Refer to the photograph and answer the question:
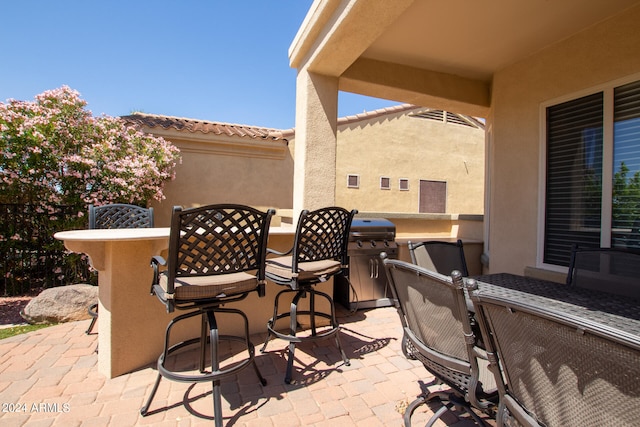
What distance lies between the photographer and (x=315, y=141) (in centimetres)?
353

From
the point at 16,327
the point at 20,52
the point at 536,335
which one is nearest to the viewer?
the point at 536,335

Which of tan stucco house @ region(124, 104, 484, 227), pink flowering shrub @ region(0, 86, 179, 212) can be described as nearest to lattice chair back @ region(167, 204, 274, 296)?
tan stucco house @ region(124, 104, 484, 227)

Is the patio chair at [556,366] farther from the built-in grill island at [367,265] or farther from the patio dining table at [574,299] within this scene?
the built-in grill island at [367,265]

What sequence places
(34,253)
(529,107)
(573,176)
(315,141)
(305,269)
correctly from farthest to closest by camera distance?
(34,253) → (529,107) → (315,141) → (573,176) → (305,269)

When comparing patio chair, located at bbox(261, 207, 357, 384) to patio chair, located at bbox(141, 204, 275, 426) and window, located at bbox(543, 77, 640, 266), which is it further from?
window, located at bbox(543, 77, 640, 266)

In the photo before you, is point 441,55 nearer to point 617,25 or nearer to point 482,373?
point 617,25

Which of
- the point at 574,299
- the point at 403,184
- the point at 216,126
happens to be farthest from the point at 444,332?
the point at 403,184

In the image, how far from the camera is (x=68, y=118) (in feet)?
15.9

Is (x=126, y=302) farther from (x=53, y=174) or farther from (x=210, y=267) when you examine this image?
(x=53, y=174)

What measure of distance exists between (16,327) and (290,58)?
449cm

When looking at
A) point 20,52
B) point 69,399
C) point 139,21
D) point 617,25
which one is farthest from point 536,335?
point 20,52

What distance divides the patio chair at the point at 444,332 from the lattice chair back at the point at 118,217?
303cm

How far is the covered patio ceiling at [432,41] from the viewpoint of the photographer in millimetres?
2855

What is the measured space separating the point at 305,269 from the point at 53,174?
473 centimetres
